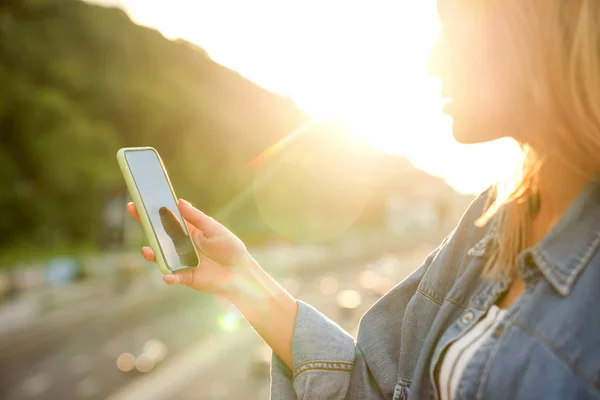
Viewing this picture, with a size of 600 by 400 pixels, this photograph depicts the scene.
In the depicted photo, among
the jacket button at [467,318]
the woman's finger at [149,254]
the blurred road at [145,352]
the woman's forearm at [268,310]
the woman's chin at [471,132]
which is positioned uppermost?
the woman's chin at [471,132]

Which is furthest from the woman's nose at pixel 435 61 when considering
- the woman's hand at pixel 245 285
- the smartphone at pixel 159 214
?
the smartphone at pixel 159 214

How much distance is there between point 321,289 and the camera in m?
51.8

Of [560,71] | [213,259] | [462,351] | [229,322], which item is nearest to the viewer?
[560,71]

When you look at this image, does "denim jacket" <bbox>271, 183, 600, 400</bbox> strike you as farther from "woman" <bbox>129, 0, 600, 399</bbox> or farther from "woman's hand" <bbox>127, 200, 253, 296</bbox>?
"woman's hand" <bbox>127, 200, 253, 296</bbox>

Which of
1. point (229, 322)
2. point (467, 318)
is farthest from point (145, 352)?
point (467, 318)

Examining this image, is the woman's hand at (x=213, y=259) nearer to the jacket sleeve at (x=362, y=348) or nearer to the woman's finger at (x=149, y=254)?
the woman's finger at (x=149, y=254)

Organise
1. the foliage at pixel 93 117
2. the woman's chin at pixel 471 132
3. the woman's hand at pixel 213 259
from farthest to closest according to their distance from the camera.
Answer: the foliage at pixel 93 117 < the woman's hand at pixel 213 259 < the woman's chin at pixel 471 132

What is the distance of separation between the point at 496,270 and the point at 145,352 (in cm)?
2719

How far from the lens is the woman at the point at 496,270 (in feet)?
4.40

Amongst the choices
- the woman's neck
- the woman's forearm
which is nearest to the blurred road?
the woman's forearm

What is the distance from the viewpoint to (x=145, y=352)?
27234 mm

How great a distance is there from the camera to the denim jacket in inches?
51.1

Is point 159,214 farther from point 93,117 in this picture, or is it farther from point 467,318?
point 93,117

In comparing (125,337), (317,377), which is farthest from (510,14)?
(125,337)
